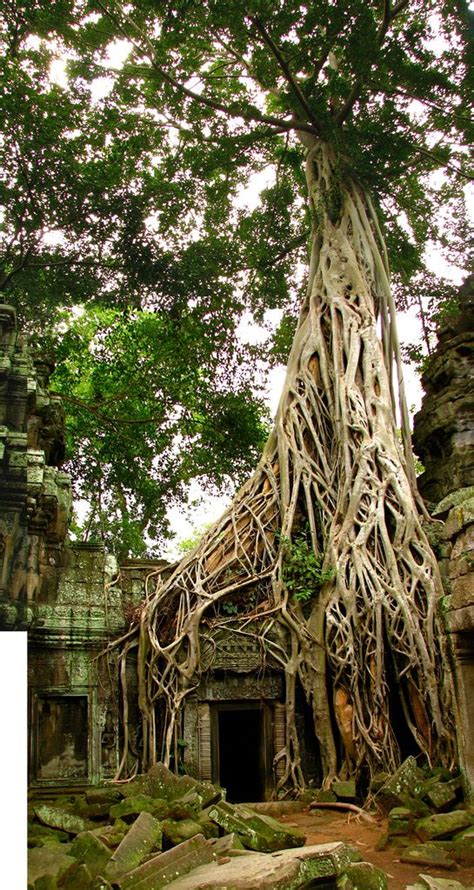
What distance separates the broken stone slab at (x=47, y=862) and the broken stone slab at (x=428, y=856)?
168 cm

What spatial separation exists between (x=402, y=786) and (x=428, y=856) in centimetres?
88

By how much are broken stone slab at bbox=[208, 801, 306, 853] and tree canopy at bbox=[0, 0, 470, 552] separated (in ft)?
20.9

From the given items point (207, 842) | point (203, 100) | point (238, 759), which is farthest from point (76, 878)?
point (203, 100)

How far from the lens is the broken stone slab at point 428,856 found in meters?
3.62

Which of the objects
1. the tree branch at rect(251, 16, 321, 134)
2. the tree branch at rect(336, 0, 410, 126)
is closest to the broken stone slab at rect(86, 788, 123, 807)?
the tree branch at rect(251, 16, 321, 134)

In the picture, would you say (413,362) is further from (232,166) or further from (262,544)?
(262,544)

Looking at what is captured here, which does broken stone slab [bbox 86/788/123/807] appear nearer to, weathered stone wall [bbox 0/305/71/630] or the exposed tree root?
weathered stone wall [bbox 0/305/71/630]

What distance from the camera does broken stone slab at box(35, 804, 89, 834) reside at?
3.88 meters

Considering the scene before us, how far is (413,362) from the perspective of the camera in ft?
36.6

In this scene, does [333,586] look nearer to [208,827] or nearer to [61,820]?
[208,827]

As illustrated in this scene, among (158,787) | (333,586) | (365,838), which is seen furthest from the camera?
(333,586)

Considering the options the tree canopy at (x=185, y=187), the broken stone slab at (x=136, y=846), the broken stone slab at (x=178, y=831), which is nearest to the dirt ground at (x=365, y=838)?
the broken stone slab at (x=178, y=831)

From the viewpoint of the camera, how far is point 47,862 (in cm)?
316

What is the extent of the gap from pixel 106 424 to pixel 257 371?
2277mm
